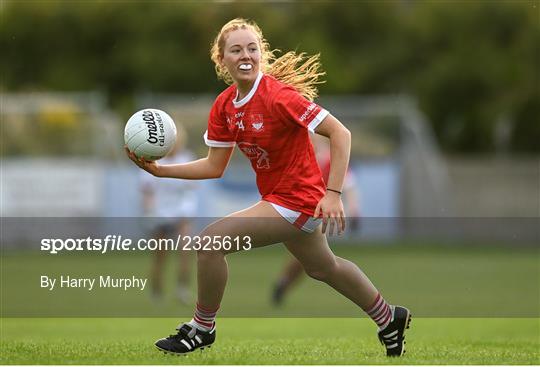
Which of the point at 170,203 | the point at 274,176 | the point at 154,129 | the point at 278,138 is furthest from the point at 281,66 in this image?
the point at 170,203

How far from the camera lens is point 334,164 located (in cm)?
680

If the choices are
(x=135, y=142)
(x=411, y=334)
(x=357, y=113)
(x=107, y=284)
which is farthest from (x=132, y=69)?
(x=135, y=142)

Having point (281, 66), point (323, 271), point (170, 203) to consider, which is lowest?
point (170, 203)

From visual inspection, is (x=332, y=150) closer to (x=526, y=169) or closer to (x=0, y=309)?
(x=0, y=309)

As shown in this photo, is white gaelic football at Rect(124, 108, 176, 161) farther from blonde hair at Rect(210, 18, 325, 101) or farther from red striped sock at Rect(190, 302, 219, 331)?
red striped sock at Rect(190, 302, 219, 331)

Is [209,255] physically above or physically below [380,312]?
above

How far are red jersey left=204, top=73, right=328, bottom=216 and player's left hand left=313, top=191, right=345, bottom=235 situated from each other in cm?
28

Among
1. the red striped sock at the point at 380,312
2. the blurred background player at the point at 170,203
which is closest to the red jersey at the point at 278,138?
the red striped sock at the point at 380,312

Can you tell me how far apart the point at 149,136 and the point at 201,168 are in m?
0.50

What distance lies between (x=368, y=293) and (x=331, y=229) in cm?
81

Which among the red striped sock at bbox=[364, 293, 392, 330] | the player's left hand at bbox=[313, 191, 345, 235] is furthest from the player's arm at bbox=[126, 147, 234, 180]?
the red striped sock at bbox=[364, 293, 392, 330]

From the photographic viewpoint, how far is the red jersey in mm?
6922

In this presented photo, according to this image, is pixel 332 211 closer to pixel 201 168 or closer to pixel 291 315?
pixel 201 168

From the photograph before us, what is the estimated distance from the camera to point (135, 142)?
7.18 m
